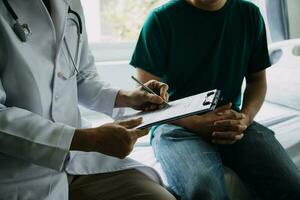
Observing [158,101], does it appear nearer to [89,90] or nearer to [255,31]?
[89,90]

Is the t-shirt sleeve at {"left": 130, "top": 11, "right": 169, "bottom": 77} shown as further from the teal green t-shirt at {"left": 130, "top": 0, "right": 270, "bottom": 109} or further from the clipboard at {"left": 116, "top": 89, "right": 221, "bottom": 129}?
the clipboard at {"left": 116, "top": 89, "right": 221, "bottom": 129}

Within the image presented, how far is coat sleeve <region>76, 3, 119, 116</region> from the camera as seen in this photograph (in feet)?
3.98

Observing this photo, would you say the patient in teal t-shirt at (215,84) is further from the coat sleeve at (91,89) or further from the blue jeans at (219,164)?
the coat sleeve at (91,89)

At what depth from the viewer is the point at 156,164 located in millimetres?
1239

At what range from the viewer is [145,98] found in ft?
3.70

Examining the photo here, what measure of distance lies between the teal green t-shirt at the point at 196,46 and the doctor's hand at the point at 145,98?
5.3 inches

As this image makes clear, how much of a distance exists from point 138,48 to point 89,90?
9.8 inches

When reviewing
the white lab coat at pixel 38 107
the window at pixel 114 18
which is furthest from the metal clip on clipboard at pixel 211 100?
the window at pixel 114 18

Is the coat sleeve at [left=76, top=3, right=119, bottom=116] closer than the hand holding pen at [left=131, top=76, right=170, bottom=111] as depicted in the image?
No

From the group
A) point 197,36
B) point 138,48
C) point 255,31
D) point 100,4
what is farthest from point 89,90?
point 100,4

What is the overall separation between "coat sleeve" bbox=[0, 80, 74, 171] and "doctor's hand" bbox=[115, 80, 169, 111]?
0.33 metres

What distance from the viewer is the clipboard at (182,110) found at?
34.9 inches

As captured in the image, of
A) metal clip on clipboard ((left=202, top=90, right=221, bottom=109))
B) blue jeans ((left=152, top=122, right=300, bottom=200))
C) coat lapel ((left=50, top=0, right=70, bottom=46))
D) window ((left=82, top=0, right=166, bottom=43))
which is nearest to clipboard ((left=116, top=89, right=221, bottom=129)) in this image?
metal clip on clipboard ((left=202, top=90, right=221, bottom=109))

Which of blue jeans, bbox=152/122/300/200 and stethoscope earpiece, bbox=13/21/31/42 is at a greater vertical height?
stethoscope earpiece, bbox=13/21/31/42
